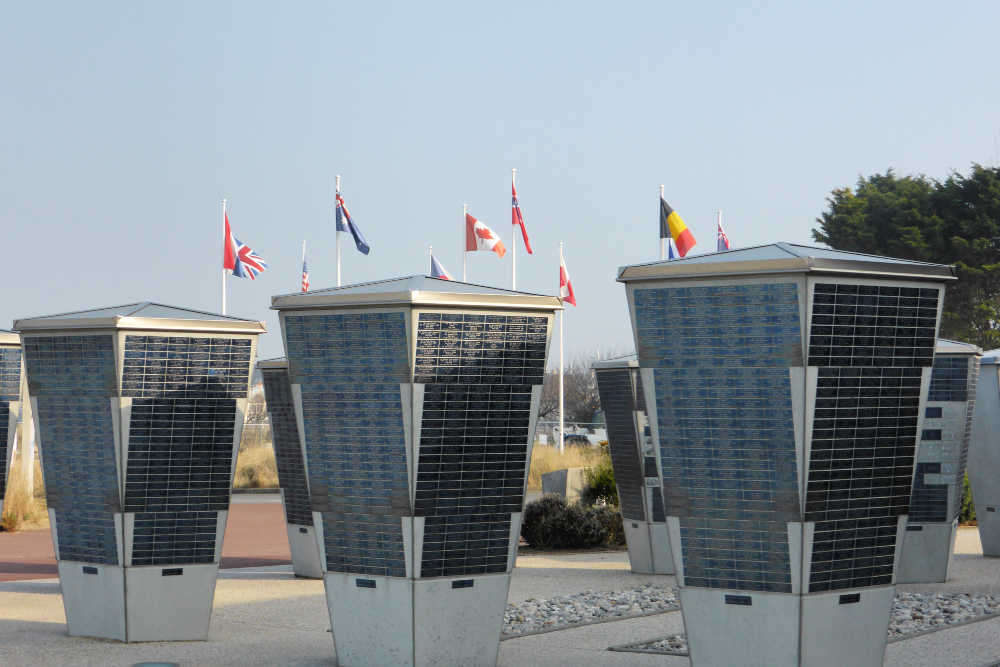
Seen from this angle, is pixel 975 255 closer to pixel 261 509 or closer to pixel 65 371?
pixel 261 509

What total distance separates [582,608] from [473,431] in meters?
4.24

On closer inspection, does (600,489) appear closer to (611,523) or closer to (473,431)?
(611,523)

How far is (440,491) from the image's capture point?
9453 millimetres

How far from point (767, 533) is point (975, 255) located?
118 feet

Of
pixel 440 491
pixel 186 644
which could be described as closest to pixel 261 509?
pixel 186 644

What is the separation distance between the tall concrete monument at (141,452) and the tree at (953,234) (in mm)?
33982

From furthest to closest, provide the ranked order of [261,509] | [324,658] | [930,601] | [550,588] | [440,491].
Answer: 1. [261,509]
2. [550,588]
3. [930,601]
4. [324,658]
5. [440,491]

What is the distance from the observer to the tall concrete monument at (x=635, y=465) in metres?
16.0

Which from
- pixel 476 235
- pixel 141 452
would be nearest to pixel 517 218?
pixel 476 235

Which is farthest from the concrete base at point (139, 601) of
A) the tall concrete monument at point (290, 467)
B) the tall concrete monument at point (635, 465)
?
the tall concrete monument at point (635, 465)

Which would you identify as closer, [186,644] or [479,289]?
[479,289]

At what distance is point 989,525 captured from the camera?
17500 mm

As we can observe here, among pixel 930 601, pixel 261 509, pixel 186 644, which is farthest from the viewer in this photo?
pixel 261 509

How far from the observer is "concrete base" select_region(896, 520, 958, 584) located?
15.1 metres
